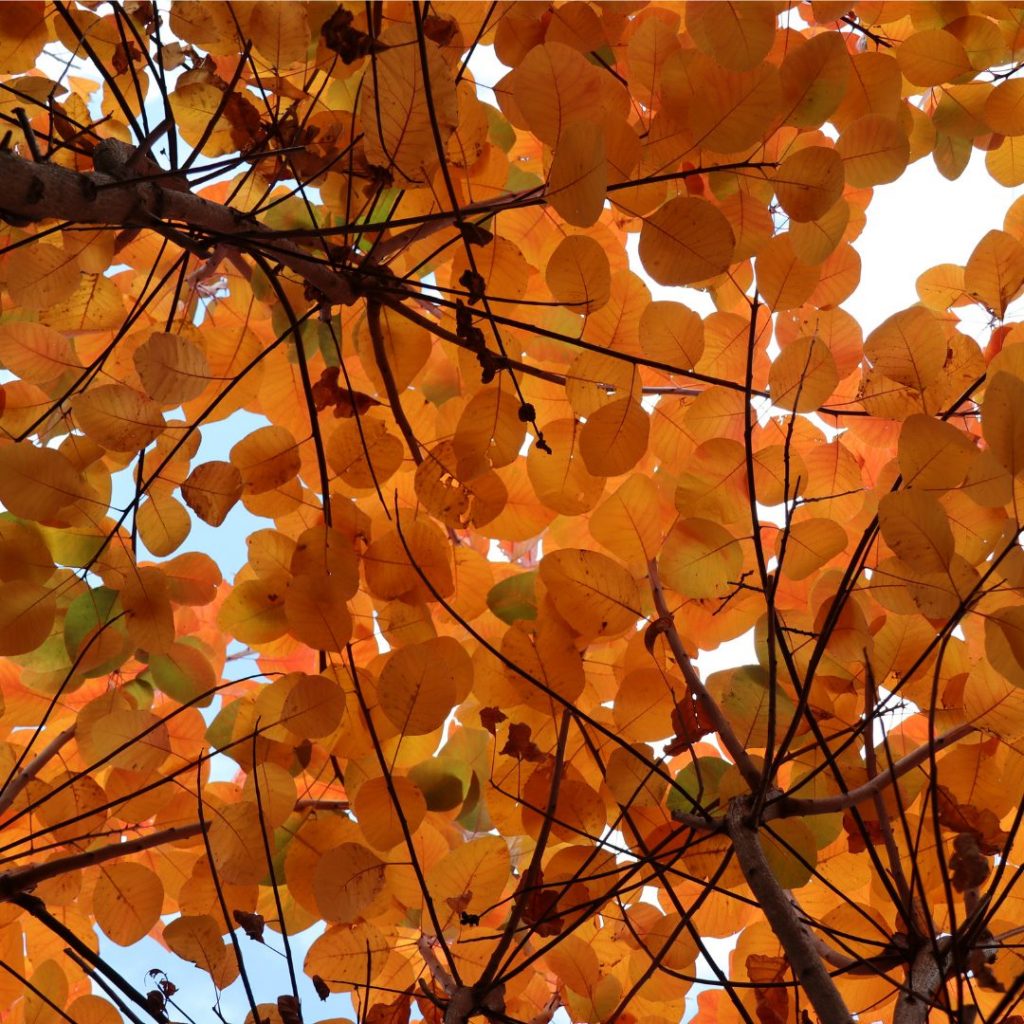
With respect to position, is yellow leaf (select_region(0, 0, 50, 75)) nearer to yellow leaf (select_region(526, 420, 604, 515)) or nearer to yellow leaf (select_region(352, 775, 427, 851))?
yellow leaf (select_region(526, 420, 604, 515))

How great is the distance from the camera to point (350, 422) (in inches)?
45.6

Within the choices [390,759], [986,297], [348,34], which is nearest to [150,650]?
[390,759]

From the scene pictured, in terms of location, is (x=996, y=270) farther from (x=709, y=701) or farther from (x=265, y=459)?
(x=265, y=459)

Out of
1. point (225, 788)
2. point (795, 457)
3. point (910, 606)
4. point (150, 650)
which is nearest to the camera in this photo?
point (910, 606)

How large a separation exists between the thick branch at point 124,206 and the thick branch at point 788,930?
24.8 inches

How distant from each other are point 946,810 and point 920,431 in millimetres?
397

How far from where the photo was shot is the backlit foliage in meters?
0.88

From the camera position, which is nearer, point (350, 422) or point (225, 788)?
point (350, 422)

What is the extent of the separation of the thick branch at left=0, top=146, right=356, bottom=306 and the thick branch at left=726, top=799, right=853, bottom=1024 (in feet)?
2.07

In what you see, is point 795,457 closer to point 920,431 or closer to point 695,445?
point 695,445

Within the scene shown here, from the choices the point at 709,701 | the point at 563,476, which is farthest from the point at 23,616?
the point at 709,701

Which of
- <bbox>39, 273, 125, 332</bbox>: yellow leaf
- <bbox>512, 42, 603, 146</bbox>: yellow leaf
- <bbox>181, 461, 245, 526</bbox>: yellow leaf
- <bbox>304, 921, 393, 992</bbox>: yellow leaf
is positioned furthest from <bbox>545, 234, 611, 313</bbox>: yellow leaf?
<bbox>304, 921, 393, 992</bbox>: yellow leaf

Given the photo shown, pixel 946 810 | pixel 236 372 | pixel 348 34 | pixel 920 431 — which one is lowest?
pixel 946 810

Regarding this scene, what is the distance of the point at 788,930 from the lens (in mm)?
703
